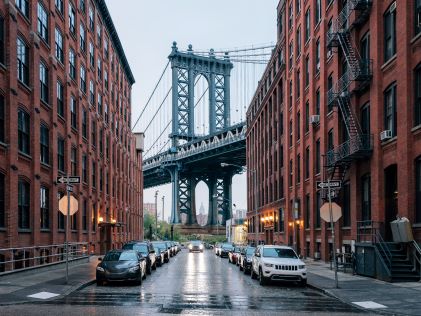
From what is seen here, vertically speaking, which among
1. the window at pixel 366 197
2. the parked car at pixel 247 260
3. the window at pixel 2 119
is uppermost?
the window at pixel 2 119

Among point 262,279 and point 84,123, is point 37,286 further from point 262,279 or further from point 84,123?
point 84,123

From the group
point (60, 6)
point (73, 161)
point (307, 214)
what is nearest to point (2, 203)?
point (73, 161)

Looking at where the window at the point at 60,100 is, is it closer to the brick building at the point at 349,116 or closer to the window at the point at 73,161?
the window at the point at 73,161

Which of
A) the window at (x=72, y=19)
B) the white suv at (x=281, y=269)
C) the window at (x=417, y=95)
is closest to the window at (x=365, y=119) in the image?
the window at (x=417, y=95)

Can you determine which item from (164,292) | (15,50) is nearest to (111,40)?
(15,50)

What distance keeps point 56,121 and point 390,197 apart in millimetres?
18453

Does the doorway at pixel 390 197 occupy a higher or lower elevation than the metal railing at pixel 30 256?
higher

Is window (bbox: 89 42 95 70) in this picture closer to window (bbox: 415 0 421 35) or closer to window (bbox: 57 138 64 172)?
window (bbox: 57 138 64 172)

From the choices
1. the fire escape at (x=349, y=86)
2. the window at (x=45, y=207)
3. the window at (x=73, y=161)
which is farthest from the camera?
the window at (x=73, y=161)

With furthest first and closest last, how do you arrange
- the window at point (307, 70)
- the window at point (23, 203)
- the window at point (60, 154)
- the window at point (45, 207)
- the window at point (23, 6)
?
the window at point (307, 70) → the window at point (60, 154) → the window at point (45, 207) → the window at point (23, 6) → the window at point (23, 203)

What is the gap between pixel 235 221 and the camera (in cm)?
10944

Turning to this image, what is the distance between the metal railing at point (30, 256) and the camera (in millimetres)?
25653

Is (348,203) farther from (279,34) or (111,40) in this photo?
(111,40)

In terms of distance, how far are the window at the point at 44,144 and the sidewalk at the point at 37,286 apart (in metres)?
7.60
